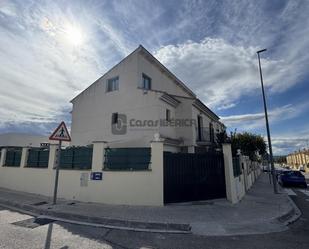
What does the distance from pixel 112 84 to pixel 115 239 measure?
45.4 ft

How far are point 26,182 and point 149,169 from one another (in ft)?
23.2

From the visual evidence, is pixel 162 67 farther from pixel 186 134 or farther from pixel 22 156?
pixel 22 156

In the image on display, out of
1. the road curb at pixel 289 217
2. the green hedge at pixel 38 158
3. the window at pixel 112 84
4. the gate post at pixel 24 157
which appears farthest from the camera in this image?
the window at pixel 112 84

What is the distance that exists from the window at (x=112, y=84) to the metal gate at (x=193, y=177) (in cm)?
999

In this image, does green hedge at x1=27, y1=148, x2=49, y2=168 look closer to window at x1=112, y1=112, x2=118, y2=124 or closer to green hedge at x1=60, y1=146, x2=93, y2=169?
green hedge at x1=60, y1=146, x2=93, y2=169

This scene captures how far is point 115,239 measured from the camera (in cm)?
485

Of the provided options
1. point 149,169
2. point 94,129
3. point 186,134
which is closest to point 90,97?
point 94,129

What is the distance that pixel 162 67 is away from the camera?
1852 centimetres

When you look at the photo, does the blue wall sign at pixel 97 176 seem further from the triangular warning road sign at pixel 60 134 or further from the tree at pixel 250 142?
the tree at pixel 250 142

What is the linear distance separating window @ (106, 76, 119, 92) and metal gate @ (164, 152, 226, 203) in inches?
393

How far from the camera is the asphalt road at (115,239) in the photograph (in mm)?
4488

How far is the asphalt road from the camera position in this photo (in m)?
4.49

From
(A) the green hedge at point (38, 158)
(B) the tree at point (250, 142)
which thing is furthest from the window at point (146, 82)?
(B) the tree at point (250, 142)

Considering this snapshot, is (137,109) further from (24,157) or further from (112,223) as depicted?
(112,223)
